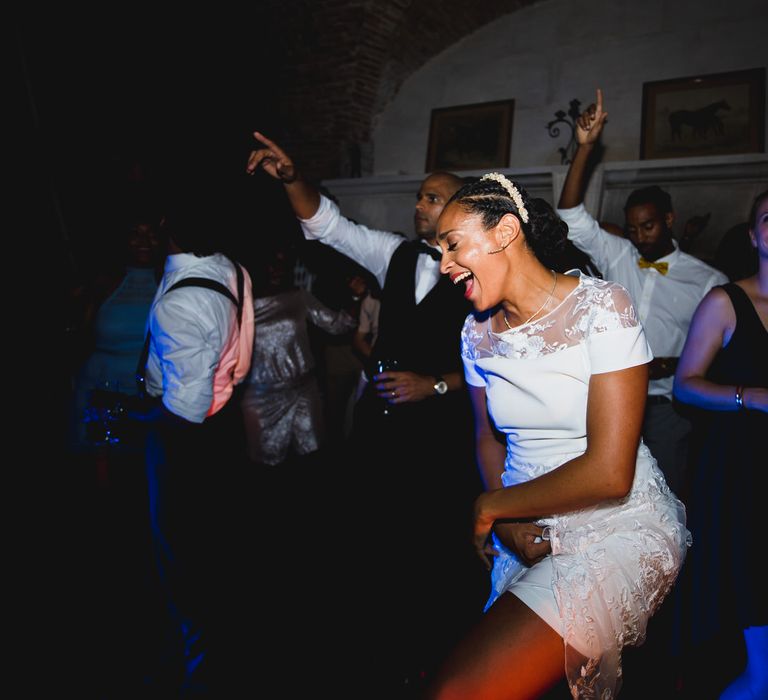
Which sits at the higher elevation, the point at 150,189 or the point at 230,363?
the point at 150,189

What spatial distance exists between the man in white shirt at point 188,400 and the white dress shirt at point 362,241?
46 cm

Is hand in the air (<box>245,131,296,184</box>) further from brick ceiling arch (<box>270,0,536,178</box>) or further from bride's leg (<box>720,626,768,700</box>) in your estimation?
brick ceiling arch (<box>270,0,536,178</box>)

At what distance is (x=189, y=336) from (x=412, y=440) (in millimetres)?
1076

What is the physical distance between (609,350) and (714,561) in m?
1.06

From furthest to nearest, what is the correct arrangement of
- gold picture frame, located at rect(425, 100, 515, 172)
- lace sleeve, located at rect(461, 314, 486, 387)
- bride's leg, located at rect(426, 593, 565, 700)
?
1. gold picture frame, located at rect(425, 100, 515, 172)
2. lace sleeve, located at rect(461, 314, 486, 387)
3. bride's leg, located at rect(426, 593, 565, 700)

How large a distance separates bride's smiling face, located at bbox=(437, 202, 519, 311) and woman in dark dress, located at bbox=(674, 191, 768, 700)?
0.98 metres

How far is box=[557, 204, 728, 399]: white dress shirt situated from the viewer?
2.86 metres

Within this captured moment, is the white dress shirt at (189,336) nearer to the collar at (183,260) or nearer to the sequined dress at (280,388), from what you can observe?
the collar at (183,260)

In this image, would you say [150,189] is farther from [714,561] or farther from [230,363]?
[714,561]

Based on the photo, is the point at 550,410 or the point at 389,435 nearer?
the point at 550,410

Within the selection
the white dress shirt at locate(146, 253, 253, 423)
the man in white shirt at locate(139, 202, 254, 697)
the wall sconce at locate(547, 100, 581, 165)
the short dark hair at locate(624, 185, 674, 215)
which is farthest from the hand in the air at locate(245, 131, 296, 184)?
the wall sconce at locate(547, 100, 581, 165)

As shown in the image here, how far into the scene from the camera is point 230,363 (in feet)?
7.74

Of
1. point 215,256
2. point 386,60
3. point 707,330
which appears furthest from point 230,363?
point 386,60

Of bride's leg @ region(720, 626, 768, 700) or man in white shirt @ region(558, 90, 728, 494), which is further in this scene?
man in white shirt @ region(558, 90, 728, 494)
